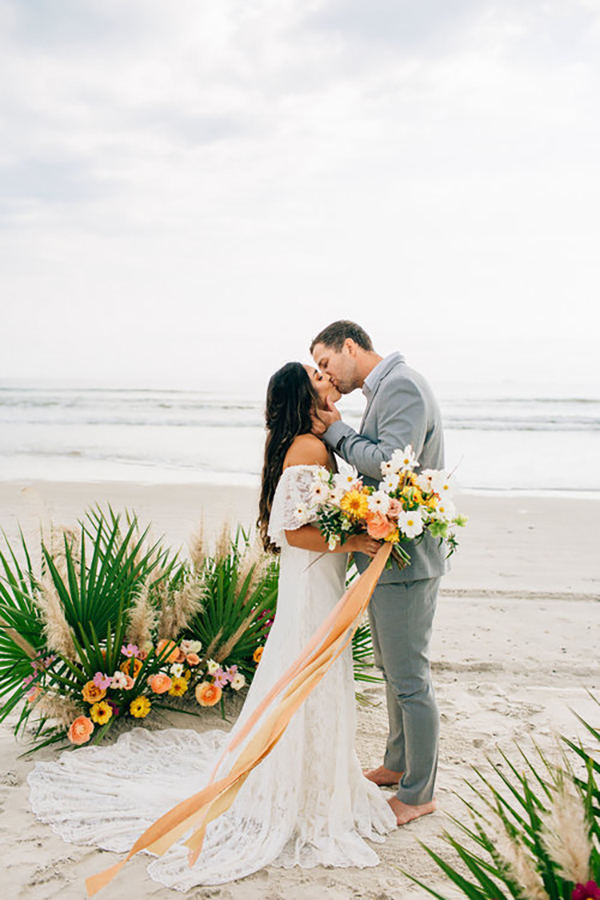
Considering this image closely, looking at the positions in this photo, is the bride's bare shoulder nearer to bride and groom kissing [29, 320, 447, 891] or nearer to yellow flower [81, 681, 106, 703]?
bride and groom kissing [29, 320, 447, 891]

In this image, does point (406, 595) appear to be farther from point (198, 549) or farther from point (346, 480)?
point (198, 549)

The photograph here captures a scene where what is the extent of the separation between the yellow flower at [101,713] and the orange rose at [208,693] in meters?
0.54

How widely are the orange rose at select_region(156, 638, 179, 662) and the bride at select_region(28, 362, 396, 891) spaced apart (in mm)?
741

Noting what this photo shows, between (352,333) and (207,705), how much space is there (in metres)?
2.35

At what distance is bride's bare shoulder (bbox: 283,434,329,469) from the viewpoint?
12.0 feet

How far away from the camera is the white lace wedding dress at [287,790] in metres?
3.40

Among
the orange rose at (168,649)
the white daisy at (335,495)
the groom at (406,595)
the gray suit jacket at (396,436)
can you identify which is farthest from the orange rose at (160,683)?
the white daisy at (335,495)

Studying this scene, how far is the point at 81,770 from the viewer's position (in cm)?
407

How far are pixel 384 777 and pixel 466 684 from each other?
1669mm

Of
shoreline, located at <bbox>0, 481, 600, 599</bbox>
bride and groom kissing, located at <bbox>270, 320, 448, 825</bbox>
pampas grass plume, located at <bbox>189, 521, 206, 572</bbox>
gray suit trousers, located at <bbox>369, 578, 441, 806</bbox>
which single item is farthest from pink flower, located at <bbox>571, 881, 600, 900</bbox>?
pampas grass plume, located at <bbox>189, 521, 206, 572</bbox>

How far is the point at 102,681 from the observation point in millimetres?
4332

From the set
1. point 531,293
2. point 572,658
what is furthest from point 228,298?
point 572,658

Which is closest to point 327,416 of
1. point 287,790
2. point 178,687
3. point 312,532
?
point 312,532

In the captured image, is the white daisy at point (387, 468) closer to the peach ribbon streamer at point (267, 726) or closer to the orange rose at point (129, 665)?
the peach ribbon streamer at point (267, 726)
